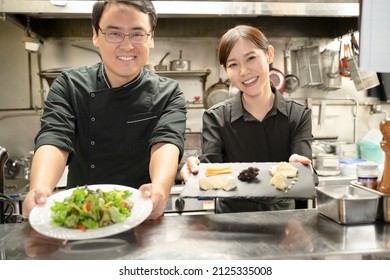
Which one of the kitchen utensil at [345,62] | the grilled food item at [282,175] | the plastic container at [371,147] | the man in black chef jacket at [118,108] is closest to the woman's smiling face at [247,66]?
the man in black chef jacket at [118,108]

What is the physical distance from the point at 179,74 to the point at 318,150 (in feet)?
4.35

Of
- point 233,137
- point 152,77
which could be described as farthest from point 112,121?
point 233,137

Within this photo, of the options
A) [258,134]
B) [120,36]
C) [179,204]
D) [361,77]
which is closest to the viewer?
[120,36]

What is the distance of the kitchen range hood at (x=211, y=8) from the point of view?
8.29 ft

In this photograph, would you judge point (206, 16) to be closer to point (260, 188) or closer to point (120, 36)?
point (120, 36)

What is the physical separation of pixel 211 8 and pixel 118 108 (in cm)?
143

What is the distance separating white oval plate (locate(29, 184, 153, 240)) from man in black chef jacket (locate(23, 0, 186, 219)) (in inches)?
13.6

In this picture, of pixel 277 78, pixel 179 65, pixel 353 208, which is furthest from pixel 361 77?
pixel 353 208

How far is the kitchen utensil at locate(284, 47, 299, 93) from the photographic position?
→ 3.33 meters

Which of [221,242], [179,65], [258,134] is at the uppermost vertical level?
[179,65]

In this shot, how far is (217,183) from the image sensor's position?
1117 millimetres

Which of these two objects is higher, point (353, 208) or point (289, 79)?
point (289, 79)

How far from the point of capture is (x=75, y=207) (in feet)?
2.89

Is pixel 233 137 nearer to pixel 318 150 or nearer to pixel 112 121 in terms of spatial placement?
pixel 112 121
